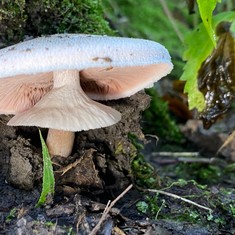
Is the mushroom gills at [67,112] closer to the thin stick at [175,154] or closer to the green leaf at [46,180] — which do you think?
the green leaf at [46,180]

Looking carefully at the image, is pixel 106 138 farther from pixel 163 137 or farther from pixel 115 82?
pixel 163 137

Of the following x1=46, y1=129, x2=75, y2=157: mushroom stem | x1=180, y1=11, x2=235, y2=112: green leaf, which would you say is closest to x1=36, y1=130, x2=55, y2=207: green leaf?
x1=46, y1=129, x2=75, y2=157: mushroom stem

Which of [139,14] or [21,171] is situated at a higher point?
[21,171]

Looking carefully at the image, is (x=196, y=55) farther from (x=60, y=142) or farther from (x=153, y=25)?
(x=153, y=25)

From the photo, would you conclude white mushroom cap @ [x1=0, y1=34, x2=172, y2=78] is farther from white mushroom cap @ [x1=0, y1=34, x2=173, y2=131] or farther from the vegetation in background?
the vegetation in background

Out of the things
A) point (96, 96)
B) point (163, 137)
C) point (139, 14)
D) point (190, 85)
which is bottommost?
point (163, 137)

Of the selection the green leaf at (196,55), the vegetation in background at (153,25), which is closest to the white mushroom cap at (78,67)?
the green leaf at (196,55)

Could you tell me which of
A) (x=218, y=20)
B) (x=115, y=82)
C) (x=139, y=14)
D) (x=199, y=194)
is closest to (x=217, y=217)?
(x=199, y=194)
